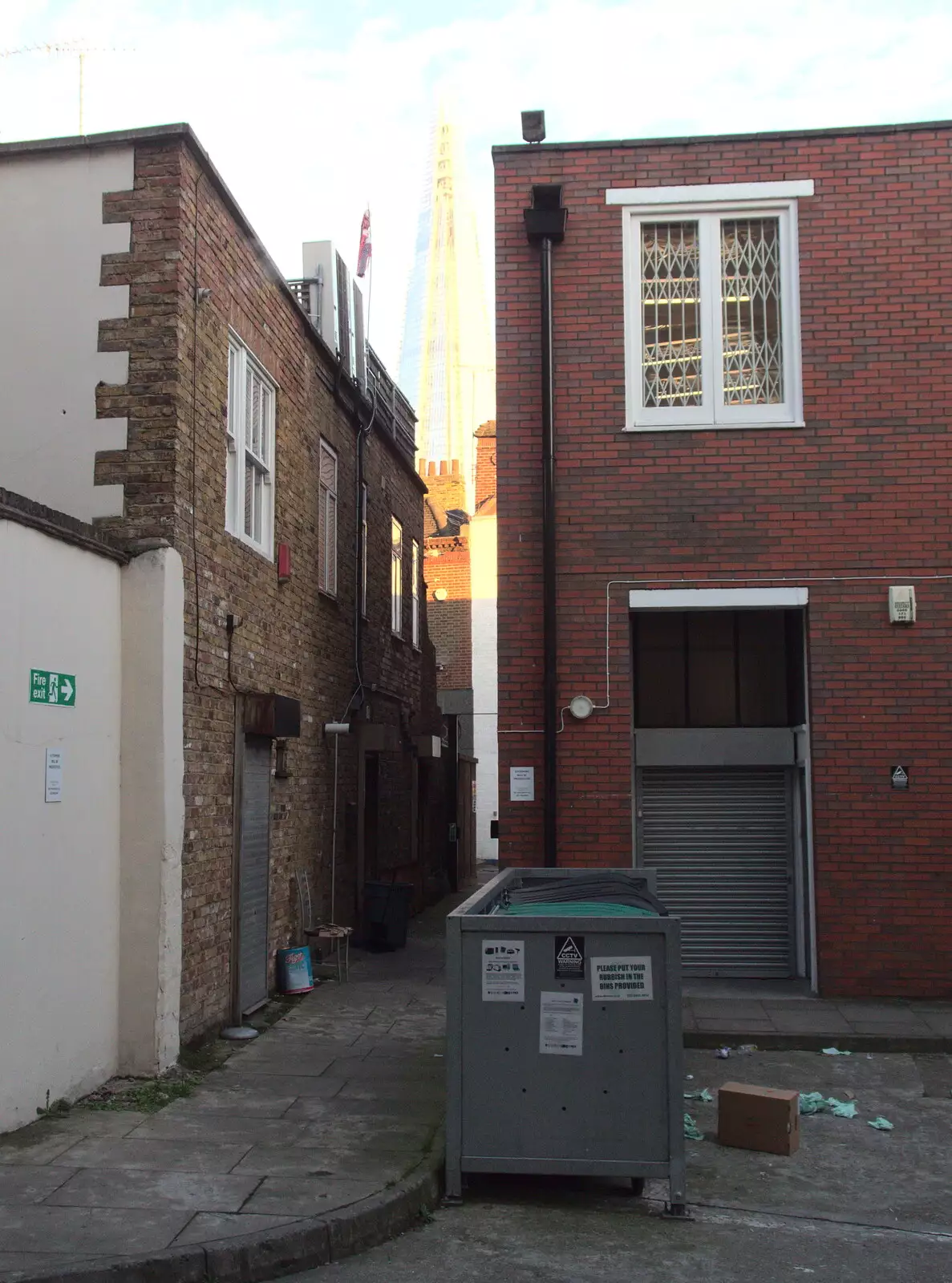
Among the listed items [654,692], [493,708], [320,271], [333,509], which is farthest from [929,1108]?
[493,708]

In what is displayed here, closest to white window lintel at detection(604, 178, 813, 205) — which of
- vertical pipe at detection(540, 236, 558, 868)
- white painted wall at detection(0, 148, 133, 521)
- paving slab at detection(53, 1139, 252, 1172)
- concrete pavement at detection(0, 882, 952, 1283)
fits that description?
vertical pipe at detection(540, 236, 558, 868)

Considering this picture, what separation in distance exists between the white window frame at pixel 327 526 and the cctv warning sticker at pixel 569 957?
7474mm

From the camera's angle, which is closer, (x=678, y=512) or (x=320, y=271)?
(x=678, y=512)

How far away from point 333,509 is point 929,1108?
343 inches

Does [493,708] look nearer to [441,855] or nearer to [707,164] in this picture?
[441,855]

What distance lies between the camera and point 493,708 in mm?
32750

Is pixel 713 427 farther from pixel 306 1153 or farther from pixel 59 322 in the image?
pixel 306 1153

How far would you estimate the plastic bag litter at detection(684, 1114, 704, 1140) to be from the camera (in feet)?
23.8

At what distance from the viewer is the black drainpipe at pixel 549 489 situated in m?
10.4

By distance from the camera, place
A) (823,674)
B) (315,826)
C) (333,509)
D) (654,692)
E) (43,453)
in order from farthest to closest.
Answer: (333,509), (315,826), (654,692), (823,674), (43,453)

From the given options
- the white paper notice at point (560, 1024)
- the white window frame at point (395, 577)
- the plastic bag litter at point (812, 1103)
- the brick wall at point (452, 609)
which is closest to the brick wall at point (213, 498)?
the white paper notice at point (560, 1024)

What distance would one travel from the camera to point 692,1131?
7332 millimetres

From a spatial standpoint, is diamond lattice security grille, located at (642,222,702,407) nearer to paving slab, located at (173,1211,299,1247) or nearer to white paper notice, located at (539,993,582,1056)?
white paper notice, located at (539,993,582,1056)

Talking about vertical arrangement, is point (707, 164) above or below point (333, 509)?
above
